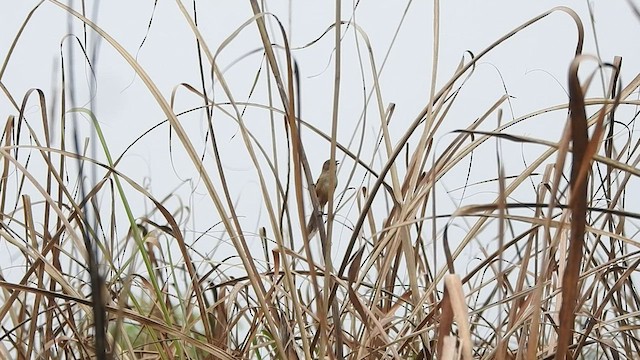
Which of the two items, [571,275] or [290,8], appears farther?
[290,8]

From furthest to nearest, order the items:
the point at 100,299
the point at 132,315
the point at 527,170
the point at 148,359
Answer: the point at 148,359 → the point at 527,170 → the point at 132,315 → the point at 100,299

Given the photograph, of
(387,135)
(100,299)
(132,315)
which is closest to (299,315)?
(132,315)

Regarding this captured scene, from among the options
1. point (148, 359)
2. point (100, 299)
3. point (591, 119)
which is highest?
point (591, 119)

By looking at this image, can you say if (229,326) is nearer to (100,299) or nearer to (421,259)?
(421,259)

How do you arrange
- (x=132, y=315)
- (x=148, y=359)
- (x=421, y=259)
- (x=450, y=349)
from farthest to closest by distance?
(x=421, y=259) → (x=148, y=359) → (x=132, y=315) → (x=450, y=349)

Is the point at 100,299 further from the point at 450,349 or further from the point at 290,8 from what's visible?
the point at 290,8

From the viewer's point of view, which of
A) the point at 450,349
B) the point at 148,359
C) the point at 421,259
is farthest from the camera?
the point at 421,259

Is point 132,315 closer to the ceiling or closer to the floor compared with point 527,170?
closer to the floor

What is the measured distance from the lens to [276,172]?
23.4 inches

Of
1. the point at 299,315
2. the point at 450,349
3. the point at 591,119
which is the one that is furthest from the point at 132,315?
the point at 591,119

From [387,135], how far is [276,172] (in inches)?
5.0

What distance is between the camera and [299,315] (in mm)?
526

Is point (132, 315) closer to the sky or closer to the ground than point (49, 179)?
closer to the ground

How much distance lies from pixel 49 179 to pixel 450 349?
505 millimetres
